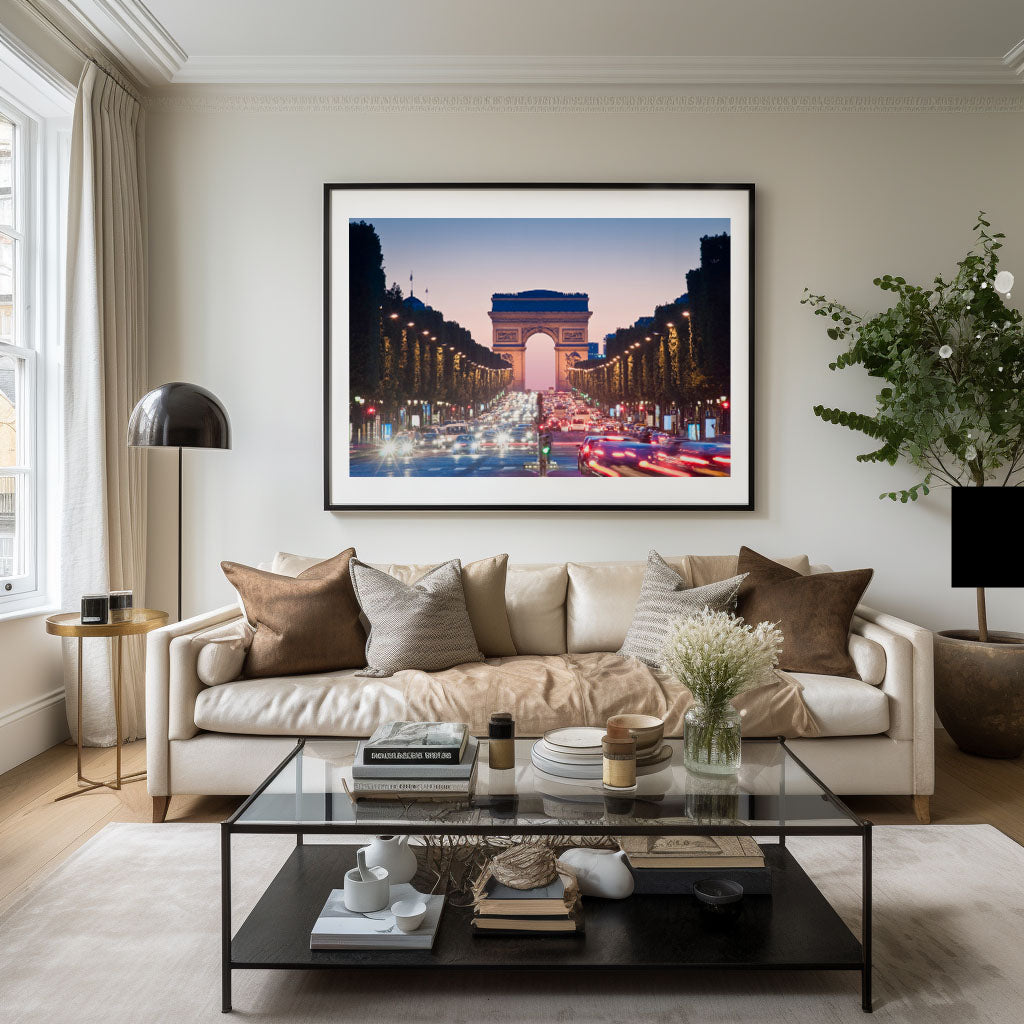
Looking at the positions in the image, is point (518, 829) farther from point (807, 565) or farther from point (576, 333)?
point (576, 333)

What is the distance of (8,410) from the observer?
363cm

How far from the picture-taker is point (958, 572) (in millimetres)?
2266

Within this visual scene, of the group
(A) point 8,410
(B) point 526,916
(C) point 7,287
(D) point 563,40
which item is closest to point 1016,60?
(D) point 563,40

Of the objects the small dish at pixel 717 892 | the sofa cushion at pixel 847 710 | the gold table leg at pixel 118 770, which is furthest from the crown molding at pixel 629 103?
the small dish at pixel 717 892

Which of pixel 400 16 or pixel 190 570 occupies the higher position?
pixel 400 16

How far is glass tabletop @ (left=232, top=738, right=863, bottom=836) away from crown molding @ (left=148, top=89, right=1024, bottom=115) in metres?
3.08

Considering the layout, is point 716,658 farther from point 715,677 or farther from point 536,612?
point 536,612

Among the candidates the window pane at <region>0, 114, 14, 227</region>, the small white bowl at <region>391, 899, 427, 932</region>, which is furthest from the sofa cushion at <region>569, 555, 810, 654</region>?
the window pane at <region>0, 114, 14, 227</region>

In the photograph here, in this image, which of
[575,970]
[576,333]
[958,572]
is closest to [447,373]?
[576,333]

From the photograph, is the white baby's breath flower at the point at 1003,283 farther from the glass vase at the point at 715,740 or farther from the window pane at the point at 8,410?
the window pane at the point at 8,410

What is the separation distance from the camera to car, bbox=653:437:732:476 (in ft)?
13.2

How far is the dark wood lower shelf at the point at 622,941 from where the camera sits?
1.79 meters

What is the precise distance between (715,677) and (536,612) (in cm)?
151

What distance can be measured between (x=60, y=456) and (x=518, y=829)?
2.92 metres
